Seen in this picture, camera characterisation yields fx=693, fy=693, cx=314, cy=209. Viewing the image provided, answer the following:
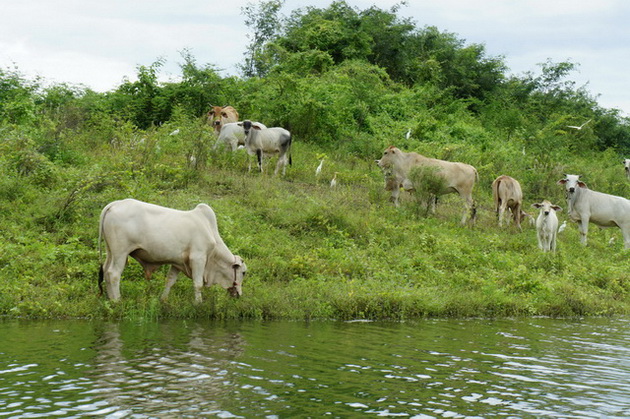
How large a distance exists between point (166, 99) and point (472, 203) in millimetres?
11655

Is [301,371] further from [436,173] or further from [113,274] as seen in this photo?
[436,173]

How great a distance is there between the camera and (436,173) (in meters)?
19.5

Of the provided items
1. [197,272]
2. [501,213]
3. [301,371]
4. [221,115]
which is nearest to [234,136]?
[221,115]

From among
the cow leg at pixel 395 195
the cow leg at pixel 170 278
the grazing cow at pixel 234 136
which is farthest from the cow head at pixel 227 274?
the grazing cow at pixel 234 136

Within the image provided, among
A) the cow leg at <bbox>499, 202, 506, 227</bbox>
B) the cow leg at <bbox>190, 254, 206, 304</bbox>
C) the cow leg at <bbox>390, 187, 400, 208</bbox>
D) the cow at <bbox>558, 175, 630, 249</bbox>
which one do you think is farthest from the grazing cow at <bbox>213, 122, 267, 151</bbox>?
the cow leg at <bbox>190, 254, 206, 304</bbox>

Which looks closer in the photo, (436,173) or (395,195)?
(436,173)

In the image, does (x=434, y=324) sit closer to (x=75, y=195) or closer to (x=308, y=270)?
(x=308, y=270)

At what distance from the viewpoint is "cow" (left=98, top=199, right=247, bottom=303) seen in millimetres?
10445

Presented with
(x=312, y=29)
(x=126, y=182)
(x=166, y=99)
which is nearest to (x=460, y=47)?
(x=312, y=29)

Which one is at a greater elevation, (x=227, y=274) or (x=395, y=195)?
(x=395, y=195)

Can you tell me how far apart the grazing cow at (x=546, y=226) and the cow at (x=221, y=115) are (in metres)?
10.8

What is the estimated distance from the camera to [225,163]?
19844 mm

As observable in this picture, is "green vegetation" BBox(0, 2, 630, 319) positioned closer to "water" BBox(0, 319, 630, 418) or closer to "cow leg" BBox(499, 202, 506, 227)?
"cow leg" BBox(499, 202, 506, 227)

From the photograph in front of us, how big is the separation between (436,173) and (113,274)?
11247mm
